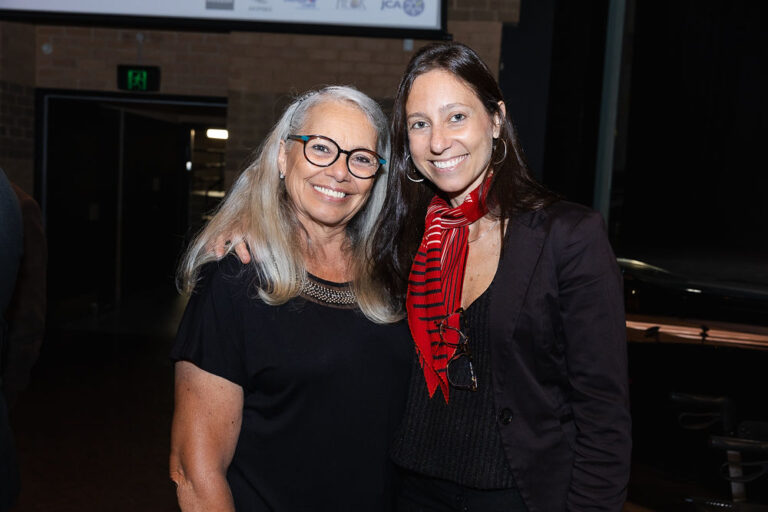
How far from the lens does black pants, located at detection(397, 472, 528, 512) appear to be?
58.9 inches

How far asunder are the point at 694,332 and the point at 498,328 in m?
1.05

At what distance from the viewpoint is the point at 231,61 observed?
5.75 m

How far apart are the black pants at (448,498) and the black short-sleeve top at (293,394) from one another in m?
0.08

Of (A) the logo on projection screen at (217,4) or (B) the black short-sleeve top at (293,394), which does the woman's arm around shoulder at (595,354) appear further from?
(A) the logo on projection screen at (217,4)

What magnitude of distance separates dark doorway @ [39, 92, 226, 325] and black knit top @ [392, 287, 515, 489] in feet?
16.9

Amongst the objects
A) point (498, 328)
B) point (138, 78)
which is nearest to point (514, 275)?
point (498, 328)

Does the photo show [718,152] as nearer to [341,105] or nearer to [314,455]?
[341,105]

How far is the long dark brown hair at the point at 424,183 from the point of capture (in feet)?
5.24

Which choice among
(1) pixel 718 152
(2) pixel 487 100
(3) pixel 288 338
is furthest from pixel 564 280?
(1) pixel 718 152

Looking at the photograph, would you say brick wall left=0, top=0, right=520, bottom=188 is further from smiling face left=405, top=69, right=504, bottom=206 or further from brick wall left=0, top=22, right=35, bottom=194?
smiling face left=405, top=69, right=504, bottom=206

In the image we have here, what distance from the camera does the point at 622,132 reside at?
4.25m

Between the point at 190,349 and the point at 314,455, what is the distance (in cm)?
36

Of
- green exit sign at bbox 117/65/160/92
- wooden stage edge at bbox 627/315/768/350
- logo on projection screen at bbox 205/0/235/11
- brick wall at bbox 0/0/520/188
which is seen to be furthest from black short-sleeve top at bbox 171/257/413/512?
green exit sign at bbox 117/65/160/92

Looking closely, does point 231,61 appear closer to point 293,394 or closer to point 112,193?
point 112,193
